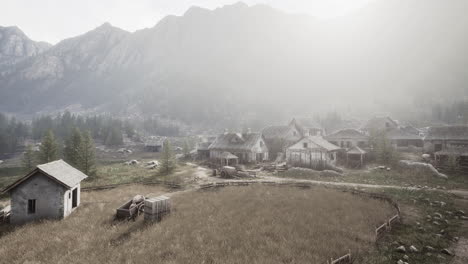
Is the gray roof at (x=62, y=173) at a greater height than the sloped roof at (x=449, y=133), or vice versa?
the sloped roof at (x=449, y=133)

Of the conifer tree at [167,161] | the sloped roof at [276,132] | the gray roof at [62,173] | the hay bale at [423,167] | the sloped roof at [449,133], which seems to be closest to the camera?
the gray roof at [62,173]

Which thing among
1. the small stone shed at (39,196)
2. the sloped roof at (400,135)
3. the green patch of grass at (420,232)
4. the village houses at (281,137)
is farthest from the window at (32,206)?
the sloped roof at (400,135)

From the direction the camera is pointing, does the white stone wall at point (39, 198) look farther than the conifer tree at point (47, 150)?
No

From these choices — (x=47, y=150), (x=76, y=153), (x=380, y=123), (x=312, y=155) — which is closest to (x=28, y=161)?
(x=47, y=150)

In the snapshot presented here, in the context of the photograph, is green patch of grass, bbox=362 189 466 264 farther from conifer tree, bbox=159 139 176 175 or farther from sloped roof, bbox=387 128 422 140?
sloped roof, bbox=387 128 422 140

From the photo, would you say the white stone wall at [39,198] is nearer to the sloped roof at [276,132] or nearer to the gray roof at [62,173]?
the gray roof at [62,173]

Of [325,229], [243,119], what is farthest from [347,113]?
[325,229]

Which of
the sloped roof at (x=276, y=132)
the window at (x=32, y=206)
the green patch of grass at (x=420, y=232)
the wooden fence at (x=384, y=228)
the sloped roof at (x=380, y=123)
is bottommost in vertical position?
the green patch of grass at (x=420, y=232)
